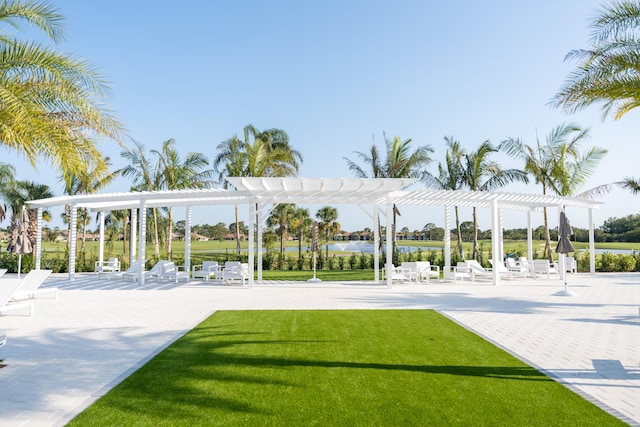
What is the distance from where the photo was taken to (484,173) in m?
21.1

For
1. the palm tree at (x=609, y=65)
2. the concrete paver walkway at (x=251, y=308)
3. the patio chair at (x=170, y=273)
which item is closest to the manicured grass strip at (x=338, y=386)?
the concrete paver walkway at (x=251, y=308)

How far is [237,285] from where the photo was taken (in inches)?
566

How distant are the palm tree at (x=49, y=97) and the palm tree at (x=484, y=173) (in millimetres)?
17992

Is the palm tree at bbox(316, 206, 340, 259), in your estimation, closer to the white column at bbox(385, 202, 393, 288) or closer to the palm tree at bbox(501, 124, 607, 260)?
the palm tree at bbox(501, 124, 607, 260)

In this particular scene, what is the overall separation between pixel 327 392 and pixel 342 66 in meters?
15.2

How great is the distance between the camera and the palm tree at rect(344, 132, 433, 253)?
21.0 m

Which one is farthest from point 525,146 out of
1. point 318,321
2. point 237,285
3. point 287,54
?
point 318,321

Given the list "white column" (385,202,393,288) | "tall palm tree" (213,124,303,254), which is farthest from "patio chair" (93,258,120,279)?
"white column" (385,202,393,288)

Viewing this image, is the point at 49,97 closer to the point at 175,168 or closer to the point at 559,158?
the point at 175,168

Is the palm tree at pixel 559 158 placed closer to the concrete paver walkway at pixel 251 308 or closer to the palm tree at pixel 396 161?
the palm tree at pixel 396 161

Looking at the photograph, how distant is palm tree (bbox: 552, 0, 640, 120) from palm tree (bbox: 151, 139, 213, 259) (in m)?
17.2

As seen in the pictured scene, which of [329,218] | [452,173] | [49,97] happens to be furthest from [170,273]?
[329,218]

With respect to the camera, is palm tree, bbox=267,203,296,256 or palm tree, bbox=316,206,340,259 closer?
palm tree, bbox=316,206,340,259

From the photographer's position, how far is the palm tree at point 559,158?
64.0 ft
